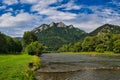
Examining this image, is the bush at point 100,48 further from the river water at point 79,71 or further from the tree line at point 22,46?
the river water at point 79,71

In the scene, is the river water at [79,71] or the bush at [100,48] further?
the bush at [100,48]

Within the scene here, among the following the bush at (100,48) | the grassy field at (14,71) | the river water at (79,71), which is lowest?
the river water at (79,71)

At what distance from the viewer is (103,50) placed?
607 feet

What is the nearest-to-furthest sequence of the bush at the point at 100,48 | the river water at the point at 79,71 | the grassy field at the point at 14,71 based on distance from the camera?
1. the grassy field at the point at 14,71
2. the river water at the point at 79,71
3. the bush at the point at 100,48

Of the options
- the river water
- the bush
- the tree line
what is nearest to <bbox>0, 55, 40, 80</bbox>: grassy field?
the river water

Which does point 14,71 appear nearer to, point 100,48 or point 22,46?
point 100,48

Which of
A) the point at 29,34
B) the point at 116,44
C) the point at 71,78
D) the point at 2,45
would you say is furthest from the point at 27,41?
the point at 71,78

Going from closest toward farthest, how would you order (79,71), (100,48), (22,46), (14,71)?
(14,71) → (79,71) → (100,48) → (22,46)

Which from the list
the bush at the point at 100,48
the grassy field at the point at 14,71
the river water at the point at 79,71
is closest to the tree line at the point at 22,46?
the bush at the point at 100,48

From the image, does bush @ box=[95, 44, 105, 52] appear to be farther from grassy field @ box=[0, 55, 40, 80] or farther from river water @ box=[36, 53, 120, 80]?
grassy field @ box=[0, 55, 40, 80]

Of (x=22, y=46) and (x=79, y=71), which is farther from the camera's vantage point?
(x=22, y=46)

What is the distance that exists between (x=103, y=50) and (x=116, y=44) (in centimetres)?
1882

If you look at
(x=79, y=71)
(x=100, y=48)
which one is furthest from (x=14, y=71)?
(x=100, y=48)

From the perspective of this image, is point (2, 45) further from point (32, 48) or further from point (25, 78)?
point (25, 78)
